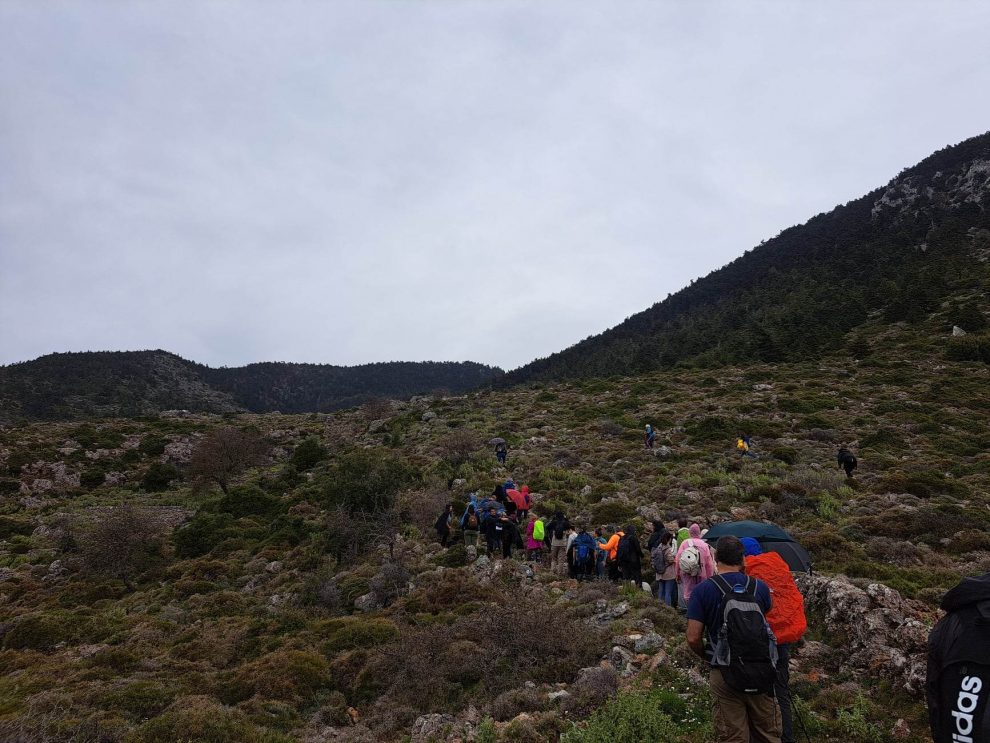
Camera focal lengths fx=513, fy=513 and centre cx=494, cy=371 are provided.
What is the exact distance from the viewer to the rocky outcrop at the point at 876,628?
574 centimetres

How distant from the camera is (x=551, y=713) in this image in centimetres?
596

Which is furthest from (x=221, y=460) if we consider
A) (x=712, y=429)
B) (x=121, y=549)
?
(x=712, y=429)

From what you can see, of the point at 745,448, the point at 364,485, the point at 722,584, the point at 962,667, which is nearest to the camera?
the point at 962,667

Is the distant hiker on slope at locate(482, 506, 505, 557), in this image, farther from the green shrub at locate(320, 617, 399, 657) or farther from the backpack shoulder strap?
the backpack shoulder strap

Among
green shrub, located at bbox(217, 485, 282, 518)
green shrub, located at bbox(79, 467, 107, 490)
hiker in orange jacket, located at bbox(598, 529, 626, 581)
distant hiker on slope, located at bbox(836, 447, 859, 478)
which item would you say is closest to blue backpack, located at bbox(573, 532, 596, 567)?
hiker in orange jacket, located at bbox(598, 529, 626, 581)

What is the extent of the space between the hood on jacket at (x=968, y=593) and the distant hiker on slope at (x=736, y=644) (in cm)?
121

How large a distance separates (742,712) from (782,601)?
3.25ft

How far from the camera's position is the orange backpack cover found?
4.27 meters

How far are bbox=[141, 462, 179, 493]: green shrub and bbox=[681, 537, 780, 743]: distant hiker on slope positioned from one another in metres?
33.3

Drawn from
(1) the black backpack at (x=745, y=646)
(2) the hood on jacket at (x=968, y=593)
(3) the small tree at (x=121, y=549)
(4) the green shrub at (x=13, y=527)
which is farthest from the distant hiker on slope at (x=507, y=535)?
(4) the green shrub at (x=13, y=527)

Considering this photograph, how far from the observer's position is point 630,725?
526cm

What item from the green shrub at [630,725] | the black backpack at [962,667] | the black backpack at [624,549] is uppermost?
the black backpack at [962,667]

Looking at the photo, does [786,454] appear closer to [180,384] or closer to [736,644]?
[736,644]

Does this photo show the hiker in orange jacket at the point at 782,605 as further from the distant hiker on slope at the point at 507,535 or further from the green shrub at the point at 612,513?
the green shrub at the point at 612,513
